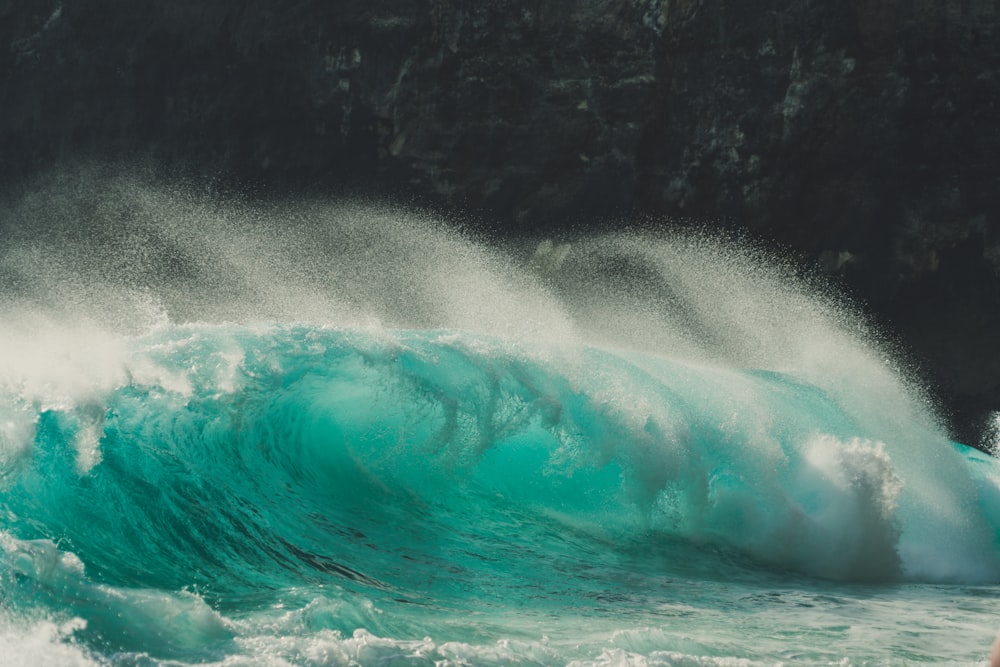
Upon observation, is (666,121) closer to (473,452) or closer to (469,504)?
(473,452)

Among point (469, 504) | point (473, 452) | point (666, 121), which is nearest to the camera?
point (469, 504)

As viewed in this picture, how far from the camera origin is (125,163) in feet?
94.6

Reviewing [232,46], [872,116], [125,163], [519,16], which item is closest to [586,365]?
[872,116]

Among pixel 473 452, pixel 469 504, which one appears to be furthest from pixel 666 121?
pixel 469 504

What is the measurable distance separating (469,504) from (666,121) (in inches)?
636

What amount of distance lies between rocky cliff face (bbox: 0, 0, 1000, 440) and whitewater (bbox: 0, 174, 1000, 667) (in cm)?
910

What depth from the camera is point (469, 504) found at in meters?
7.90

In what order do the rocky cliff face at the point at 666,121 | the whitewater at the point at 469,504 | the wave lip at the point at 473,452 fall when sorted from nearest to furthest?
the whitewater at the point at 469,504 < the wave lip at the point at 473,452 < the rocky cliff face at the point at 666,121

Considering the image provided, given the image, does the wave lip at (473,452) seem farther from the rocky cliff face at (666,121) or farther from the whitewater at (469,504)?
the rocky cliff face at (666,121)

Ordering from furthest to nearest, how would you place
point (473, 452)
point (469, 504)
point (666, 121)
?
point (666, 121)
point (473, 452)
point (469, 504)

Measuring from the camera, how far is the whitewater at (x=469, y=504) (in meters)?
5.00

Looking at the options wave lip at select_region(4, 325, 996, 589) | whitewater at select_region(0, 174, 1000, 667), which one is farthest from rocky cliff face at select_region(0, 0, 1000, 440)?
wave lip at select_region(4, 325, 996, 589)

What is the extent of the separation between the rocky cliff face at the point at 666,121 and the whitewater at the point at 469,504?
9096mm

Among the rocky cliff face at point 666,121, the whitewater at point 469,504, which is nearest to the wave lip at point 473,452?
the whitewater at point 469,504
